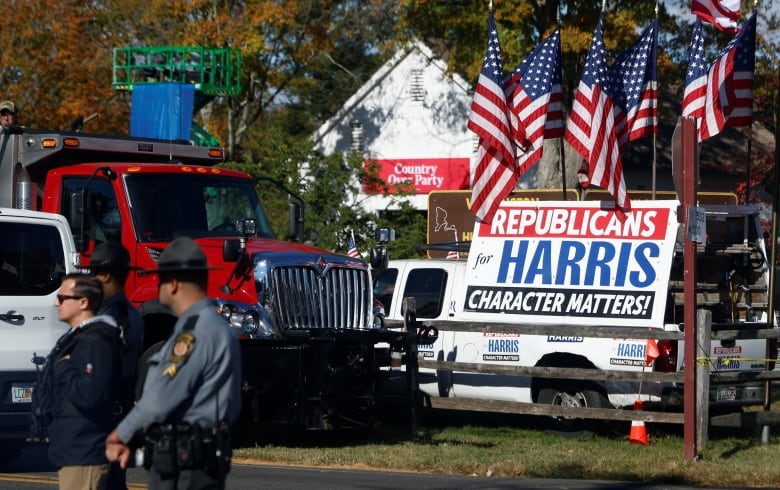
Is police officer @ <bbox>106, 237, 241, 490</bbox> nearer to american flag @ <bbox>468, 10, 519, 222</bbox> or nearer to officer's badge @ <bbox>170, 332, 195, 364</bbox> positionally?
officer's badge @ <bbox>170, 332, 195, 364</bbox>

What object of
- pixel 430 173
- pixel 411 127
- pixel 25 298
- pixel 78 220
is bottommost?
pixel 25 298

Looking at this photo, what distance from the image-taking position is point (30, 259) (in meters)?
11.3

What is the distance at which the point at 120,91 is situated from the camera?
132 feet

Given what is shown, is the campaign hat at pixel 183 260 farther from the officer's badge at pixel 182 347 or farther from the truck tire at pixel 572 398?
the truck tire at pixel 572 398

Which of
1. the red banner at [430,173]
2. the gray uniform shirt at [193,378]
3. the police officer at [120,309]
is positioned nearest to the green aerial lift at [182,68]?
the red banner at [430,173]

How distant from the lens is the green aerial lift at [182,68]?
37.5 metres

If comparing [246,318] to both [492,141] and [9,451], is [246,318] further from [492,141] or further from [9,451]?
[492,141]

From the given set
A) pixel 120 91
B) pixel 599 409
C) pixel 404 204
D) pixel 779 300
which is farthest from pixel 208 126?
pixel 599 409

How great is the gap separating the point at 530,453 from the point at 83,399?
7.21m

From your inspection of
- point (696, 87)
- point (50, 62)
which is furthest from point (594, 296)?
point (50, 62)

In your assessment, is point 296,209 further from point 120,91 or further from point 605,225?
point 120,91

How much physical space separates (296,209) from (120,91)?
26546mm

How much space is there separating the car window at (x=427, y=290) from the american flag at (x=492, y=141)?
37.9 inches

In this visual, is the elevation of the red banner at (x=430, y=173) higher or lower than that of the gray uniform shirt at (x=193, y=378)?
higher
